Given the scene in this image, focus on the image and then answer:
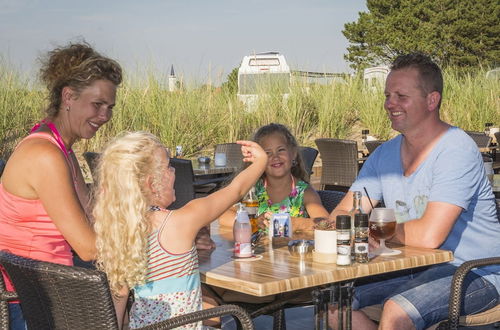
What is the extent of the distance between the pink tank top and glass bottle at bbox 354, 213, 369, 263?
41.3 inches

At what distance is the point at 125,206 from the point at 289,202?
→ 1564 mm

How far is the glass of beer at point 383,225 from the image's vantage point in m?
2.86

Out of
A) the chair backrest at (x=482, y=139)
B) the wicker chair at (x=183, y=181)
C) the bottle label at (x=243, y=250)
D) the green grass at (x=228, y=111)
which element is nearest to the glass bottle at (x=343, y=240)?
the bottle label at (x=243, y=250)

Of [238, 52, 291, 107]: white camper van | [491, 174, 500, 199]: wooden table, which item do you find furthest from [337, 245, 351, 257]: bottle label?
[238, 52, 291, 107]: white camper van

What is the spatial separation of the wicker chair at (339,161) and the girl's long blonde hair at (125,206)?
19.9 feet

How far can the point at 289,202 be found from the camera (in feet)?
13.0

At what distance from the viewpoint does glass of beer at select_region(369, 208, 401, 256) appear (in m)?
2.86

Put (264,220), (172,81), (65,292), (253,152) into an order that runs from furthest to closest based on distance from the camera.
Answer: (172,81) < (264,220) < (253,152) < (65,292)

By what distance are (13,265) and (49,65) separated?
3.79 feet

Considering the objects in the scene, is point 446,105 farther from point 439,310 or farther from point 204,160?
point 439,310

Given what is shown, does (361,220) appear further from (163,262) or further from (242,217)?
(163,262)

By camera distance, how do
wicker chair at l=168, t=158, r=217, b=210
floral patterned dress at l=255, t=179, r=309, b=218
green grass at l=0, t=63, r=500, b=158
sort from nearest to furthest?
1. floral patterned dress at l=255, t=179, r=309, b=218
2. wicker chair at l=168, t=158, r=217, b=210
3. green grass at l=0, t=63, r=500, b=158

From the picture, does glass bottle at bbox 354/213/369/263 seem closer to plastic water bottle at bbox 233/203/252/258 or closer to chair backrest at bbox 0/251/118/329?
plastic water bottle at bbox 233/203/252/258

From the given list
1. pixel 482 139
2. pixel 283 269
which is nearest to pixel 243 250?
pixel 283 269
